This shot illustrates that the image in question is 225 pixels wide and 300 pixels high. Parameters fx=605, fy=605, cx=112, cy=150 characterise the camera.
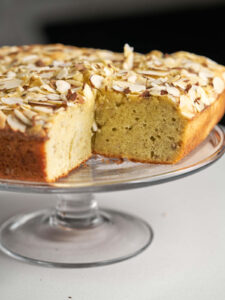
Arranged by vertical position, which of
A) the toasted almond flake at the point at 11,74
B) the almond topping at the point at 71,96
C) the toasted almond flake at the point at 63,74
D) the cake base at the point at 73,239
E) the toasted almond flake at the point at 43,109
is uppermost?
the toasted almond flake at the point at 63,74

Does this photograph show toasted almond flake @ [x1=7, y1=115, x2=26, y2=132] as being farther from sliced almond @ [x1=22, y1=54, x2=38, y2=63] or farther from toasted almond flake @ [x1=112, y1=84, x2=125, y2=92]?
sliced almond @ [x1=22, y1=54, x2=38, y2=63]

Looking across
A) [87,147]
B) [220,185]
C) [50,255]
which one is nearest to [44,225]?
[50,255]

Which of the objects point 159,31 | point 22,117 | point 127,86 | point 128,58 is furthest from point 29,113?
point 159,31

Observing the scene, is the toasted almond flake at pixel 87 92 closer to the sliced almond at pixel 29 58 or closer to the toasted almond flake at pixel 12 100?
the toasted almond flake at pixel 12 100

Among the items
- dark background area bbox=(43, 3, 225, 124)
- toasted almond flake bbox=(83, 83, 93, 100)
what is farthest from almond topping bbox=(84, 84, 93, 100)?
dark background area bbox=(43, 3, 225, 124)

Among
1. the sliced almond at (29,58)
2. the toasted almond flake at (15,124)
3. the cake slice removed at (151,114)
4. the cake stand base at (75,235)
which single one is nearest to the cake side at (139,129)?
the cake slice removed at (151,114)

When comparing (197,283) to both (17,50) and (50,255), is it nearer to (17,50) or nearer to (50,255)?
(50,255)

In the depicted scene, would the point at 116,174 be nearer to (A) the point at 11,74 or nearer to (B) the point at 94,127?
(B) the point at 94,127
